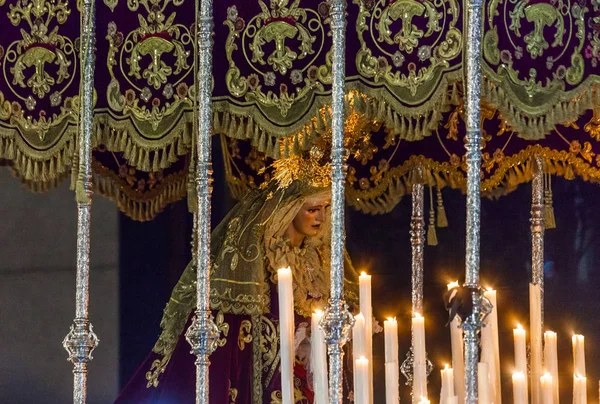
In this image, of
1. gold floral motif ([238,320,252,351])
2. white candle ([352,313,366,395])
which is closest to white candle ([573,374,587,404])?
white candle ([352,313,366,395])

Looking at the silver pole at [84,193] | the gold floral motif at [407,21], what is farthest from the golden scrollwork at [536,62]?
the silver pole at [84,193]

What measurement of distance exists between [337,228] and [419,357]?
0.63 meters

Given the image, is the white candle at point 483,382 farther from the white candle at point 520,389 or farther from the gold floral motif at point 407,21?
the gold floral motif at point 407,21

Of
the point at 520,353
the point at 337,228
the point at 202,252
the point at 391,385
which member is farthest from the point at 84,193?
the point at 520,353

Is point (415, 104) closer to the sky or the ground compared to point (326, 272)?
closer to the sky

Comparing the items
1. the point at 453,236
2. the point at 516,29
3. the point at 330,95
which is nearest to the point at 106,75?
the point at 330,95

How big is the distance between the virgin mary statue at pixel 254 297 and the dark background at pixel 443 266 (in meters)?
0.72

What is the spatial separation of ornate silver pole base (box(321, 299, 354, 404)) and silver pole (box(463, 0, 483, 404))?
0.96 feet

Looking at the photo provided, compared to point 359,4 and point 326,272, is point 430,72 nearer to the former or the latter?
point 359,4

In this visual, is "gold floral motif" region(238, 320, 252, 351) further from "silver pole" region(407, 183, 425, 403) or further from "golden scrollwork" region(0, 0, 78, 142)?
"golden scrollwork" region(0, 0, 78, 142)

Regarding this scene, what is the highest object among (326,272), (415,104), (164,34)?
(164,34)

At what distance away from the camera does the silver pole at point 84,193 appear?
313cm

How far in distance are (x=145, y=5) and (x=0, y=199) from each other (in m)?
2.15

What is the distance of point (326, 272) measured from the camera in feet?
13.6
